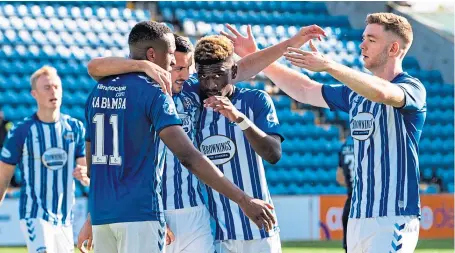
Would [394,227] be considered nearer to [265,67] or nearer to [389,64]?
[389,64]

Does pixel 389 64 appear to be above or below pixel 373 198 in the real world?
above

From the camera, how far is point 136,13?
63.6 feet

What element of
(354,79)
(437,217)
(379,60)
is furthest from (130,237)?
(437,217)

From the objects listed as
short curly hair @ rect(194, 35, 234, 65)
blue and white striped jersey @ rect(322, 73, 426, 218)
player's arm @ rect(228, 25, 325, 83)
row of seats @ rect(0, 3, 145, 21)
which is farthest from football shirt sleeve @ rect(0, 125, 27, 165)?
row of seats @ rect(0, 3, 145, 21)

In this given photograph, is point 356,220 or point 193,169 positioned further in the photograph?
point 356,220

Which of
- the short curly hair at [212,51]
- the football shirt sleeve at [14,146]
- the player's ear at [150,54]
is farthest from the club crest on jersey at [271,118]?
the football shirt sleeve at [14,146]

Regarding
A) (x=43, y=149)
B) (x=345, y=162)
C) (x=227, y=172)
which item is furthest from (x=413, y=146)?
(x=345, y=162)

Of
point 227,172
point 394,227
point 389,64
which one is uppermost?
point 389,64

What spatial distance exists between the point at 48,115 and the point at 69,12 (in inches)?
423

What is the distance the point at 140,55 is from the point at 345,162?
658 cm

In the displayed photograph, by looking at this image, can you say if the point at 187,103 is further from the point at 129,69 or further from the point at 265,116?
the point at 129,69

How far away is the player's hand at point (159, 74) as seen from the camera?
4691mm

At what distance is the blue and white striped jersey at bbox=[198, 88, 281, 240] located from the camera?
5566 mm

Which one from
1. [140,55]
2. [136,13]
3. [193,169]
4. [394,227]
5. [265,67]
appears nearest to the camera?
[193,169]
